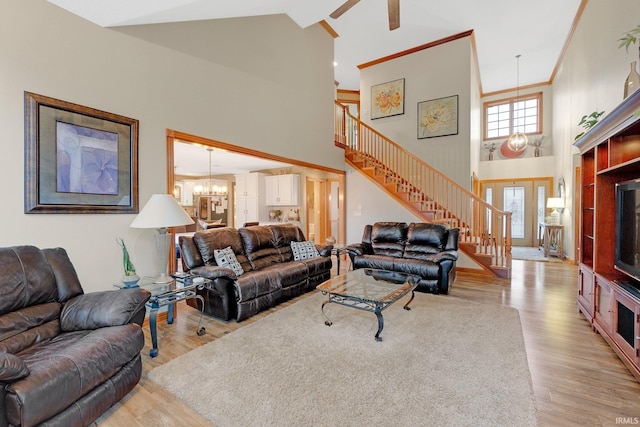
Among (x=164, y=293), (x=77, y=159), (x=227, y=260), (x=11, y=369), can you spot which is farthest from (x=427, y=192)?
(x=11, y=369)

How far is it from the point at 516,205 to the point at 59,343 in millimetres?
10631

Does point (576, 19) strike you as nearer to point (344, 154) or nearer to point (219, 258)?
point (344, 154)

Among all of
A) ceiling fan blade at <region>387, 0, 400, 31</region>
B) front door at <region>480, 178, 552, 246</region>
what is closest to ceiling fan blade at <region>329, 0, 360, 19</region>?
ceiling fan blade at <region>387, 0, 400, 31</region>

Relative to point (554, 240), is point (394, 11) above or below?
above

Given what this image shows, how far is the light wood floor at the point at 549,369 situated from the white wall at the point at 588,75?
2947 millimetres

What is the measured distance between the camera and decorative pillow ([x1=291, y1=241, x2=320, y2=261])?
177 inches

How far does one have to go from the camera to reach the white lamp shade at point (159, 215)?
274cm

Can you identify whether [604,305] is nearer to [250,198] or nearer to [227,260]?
[227,260]

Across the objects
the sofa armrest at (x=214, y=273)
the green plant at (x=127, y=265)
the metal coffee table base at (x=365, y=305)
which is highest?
the green plant at (x=127, y=265)

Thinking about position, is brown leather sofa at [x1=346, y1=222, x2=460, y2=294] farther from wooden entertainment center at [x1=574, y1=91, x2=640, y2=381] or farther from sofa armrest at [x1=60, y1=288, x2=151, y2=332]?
sofa armrest at [x1=60, y1=288, x2=151, y2=332]

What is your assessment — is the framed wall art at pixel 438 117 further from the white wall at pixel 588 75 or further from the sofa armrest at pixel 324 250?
the sofa armrest at pixel 324 250

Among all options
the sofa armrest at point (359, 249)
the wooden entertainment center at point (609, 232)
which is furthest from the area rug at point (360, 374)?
the sofa armrest at point (359, 249)

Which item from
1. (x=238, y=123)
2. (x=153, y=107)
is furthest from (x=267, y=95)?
(x=153, y=107)

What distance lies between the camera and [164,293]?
2.59 meters
